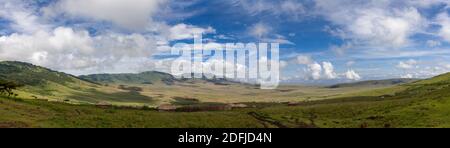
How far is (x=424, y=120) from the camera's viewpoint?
A: 100 metres

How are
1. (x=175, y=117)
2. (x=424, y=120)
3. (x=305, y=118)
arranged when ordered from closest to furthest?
1. (x=424, y=120)
2. (x=175, y=117)
3. (x=305, y=118)
